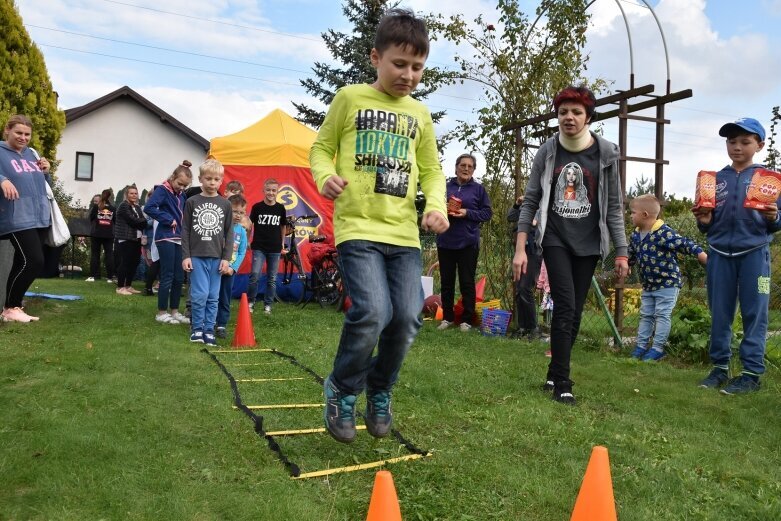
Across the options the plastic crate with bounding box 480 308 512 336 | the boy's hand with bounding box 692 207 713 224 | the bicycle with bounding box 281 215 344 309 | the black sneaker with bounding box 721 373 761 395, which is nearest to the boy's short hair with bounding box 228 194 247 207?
the bicycle with bounding box 281 215 344 309

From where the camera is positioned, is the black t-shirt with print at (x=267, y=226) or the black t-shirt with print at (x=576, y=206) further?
the black t-shirt with print at (x=267, y=226)

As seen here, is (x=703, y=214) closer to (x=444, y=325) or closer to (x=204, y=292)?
(x=444, y=325)

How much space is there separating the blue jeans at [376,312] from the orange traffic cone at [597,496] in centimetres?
111

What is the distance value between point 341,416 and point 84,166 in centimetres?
3233

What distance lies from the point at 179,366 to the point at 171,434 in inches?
71.7

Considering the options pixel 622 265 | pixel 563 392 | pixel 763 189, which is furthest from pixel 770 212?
pixel 563 392

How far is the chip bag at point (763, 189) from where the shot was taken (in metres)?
Answer: 4.89

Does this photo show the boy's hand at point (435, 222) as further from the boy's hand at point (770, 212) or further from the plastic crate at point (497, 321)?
the plastic crate at point (497, 321)

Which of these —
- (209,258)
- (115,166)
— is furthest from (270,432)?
(115,166)

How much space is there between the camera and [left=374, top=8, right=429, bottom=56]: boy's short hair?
10.0 feet

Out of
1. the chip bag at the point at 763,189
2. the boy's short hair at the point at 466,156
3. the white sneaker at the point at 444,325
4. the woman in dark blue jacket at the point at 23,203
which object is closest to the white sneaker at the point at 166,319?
the woman in dark blue jacket at the point at 23,203

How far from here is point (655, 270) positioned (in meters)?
6.64

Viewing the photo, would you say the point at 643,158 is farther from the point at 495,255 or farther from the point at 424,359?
the point at 424,359

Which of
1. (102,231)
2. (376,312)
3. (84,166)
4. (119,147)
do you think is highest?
(119,147)
